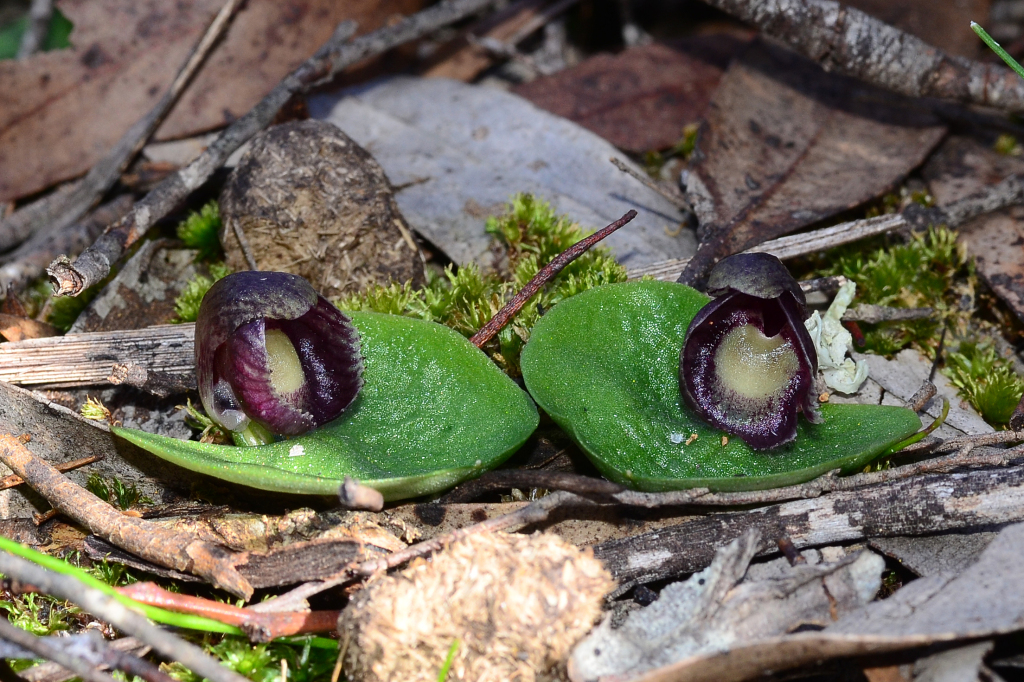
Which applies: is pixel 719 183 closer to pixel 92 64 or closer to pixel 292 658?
pixel 292 658

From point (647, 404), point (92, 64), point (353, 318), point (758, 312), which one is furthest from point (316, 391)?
point (92, 64)

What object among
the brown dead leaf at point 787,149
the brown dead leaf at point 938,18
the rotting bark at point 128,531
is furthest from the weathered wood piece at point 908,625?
the brown dead leaf at point 938,18

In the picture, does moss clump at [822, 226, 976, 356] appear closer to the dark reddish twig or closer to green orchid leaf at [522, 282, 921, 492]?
green orchid leaf at [522, 282, 921, 492]

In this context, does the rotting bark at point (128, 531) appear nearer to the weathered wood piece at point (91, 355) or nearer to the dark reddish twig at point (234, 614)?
the dark reddish twig at point (234, 614)

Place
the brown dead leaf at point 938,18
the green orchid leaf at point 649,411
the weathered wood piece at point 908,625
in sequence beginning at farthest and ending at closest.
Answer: the brown dead leaf at point 938,18, the green orchid leaf at point 649,411, the weathered wood piece at point 908,625

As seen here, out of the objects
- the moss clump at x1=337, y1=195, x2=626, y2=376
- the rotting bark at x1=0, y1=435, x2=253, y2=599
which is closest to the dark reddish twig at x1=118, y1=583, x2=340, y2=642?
the rotting bark at x1=0, y1=435, x2=253, y2=599

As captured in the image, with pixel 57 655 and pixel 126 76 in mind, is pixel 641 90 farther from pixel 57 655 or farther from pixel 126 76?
pixel 57 655

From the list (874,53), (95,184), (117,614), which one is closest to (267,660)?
(117,614)
